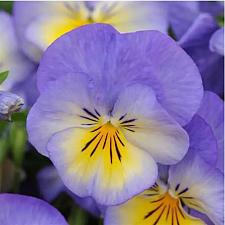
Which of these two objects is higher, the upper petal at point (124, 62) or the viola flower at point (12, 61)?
the upper petal at point (124, 62)

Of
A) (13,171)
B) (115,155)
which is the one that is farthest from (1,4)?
(115,155)

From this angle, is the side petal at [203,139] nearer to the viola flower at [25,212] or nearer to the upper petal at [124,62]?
the upper petal at [124,62]

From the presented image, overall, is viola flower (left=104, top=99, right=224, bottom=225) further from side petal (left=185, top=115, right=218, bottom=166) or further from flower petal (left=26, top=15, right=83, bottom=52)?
flower petal (left=26, top=15, right=83, bottom=52)

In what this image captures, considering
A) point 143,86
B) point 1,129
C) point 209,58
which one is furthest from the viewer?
point 209,58

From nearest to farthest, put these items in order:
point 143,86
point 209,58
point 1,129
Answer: point 143,86, point 1,129, point 209,58

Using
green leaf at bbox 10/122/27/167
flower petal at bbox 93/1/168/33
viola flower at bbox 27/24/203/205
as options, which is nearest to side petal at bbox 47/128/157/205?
viola flower at bbox 27/24/203/205

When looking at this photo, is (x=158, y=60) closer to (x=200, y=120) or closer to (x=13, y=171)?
(x=200, y=120)

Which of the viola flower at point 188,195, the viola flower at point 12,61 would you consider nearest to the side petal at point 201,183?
the viola flower at point 188,195
